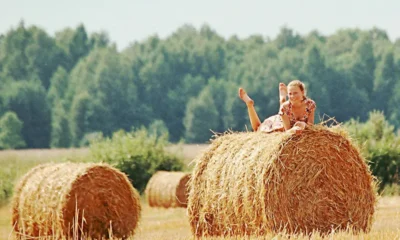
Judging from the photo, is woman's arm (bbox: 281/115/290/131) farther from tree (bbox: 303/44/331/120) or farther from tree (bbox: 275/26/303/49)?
tree (bbox: 275/26/303/49)

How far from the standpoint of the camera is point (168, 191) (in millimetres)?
23766

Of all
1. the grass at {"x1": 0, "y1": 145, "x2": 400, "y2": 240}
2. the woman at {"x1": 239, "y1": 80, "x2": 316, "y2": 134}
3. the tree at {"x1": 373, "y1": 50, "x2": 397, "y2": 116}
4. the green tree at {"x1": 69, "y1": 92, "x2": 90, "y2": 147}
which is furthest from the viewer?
the tree at {"x1": 373, "y1": 50, "x2": 397, "y2": 116}

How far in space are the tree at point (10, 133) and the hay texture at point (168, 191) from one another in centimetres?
4311

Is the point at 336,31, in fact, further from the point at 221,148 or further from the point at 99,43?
the point at 221,148

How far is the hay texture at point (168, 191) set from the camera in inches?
930

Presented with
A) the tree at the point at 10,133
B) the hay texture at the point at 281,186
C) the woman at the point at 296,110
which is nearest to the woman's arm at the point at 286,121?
the woman at the point at 296,110

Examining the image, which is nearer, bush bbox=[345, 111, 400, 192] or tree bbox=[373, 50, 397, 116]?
bush bbox=[345, 111, 400, 192]

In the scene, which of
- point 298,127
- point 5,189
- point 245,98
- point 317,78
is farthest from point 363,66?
point 298,127

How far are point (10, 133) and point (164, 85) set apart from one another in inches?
863

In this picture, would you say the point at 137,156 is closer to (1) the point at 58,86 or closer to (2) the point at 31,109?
(2) the point at 31,109

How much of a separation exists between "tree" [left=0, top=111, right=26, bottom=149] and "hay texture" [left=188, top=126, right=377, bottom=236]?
5565 cm

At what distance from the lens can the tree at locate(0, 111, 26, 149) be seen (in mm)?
66000

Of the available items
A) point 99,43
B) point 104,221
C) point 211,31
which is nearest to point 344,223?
point 104,221

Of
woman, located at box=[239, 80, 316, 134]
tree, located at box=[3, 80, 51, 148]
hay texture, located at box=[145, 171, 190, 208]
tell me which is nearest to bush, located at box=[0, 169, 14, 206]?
hay texture, located at box=[145, 171, 190, 208]
